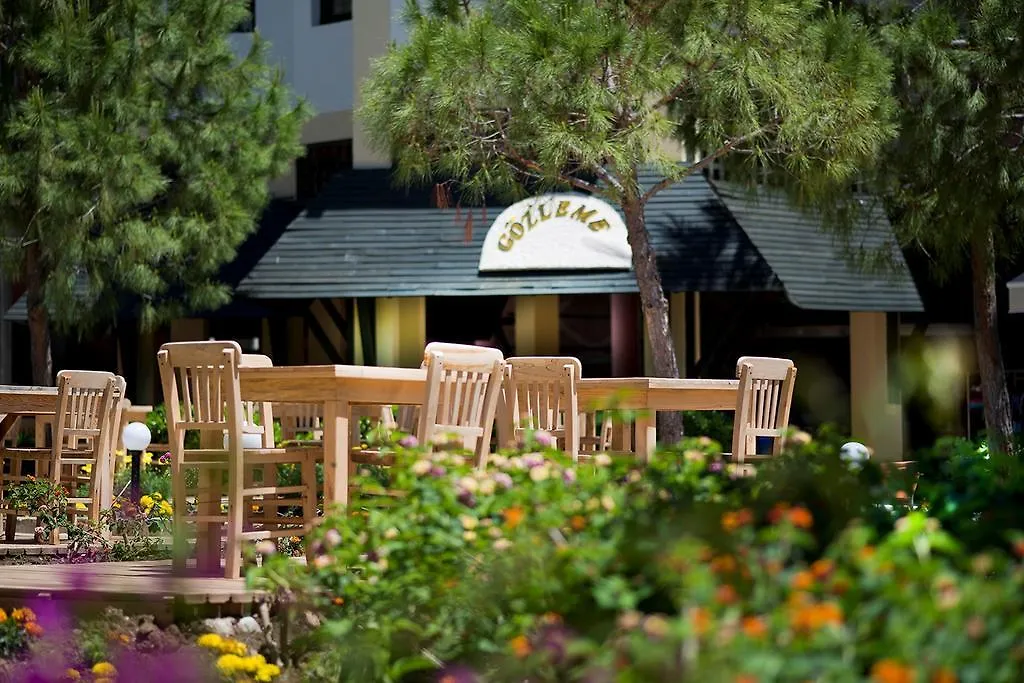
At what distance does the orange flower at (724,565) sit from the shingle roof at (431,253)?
13154 millimetres

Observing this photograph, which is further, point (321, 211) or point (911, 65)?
point (321, 211)

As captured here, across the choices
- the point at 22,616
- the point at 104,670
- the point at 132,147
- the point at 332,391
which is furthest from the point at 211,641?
the point at 132,147

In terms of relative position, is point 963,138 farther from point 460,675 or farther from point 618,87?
point 460,675

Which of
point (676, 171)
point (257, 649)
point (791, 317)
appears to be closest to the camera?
point (257, 649)

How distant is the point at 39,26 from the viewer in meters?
15.7

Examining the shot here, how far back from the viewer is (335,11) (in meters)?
19.1

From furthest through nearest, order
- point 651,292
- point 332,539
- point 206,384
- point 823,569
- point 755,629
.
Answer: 1. point 651,292
2. point 206,384
3. point 332,539
4. point 823,569
5. point 755,629

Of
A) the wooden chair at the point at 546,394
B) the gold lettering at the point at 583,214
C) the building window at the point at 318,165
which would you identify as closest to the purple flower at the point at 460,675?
the wooden chair at the point at 546,394

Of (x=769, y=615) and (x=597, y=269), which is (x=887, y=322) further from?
(x=769, y=615)

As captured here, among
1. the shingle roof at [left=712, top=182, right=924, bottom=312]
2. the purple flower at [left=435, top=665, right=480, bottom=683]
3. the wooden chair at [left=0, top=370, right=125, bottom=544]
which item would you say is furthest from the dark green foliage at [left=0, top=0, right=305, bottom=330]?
the purple flower at [left=435, top=665, right=480, bottom=683]

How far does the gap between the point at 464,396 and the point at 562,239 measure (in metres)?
9.96

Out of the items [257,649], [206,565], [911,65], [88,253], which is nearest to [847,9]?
[911,65]

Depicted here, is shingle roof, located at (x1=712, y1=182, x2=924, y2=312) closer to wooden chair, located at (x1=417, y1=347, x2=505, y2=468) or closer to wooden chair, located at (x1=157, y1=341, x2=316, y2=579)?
wooden chair, located at (x1=417, y1=347, x2=505, y2=468)

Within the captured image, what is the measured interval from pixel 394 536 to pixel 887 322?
1517 centimetres
